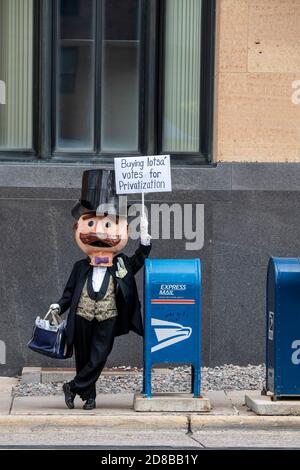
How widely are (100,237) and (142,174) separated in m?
0.69

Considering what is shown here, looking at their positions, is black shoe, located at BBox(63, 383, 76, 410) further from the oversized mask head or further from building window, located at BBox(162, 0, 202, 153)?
building window, located at BBox(162, 0, 202, 153)

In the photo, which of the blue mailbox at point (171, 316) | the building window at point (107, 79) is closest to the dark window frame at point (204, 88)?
the building window at point (107, 79)

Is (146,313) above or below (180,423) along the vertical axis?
above

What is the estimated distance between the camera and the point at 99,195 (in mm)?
9883

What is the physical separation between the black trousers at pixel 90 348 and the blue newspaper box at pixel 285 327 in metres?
1.39

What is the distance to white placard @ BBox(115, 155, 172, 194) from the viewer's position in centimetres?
993

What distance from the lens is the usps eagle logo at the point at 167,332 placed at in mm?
9641

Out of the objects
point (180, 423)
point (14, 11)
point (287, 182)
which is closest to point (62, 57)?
point (14, 11)

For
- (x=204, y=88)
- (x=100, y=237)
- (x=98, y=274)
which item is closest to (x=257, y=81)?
(x=204, y=88)

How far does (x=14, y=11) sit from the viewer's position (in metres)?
12.0

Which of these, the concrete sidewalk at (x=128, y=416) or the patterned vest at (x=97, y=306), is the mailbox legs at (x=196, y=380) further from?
the patterned vest at (x=97, y=306)
